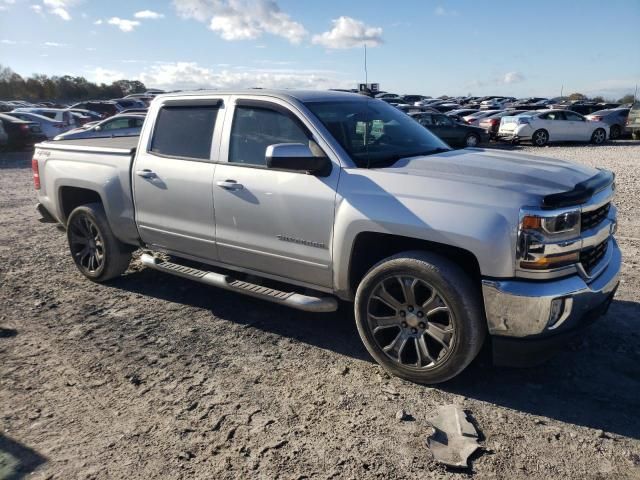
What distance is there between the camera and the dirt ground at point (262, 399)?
2.79 metres

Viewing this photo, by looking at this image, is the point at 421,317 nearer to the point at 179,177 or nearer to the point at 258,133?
the point at 258,133

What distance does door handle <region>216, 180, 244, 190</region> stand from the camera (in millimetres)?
4122

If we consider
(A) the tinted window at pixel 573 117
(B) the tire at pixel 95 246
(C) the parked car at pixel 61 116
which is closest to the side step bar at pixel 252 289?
(B) the tire at pixel 95 246

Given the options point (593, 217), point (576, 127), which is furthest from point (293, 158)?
point (576, 127)

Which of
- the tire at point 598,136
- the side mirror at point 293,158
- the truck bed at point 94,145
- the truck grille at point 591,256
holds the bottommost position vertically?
the tire at point 598,136

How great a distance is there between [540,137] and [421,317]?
68.6 ft

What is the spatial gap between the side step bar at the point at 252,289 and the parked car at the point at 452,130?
17916 mm

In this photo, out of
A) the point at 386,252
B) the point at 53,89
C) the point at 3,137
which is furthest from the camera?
the point at 53,89

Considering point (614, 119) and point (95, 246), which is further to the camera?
point (614, 119)

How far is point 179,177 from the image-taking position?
4531mm

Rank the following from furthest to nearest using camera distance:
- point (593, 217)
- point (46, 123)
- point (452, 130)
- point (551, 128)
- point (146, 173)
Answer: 1. point (551, 128)
2. point (452, 130)
3. point (46, 123)
4. point (146, 173)
5. point (593, 217)

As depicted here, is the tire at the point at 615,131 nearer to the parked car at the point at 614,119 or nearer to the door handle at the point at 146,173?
the parked car at the point at 614,119

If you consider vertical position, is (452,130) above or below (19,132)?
below

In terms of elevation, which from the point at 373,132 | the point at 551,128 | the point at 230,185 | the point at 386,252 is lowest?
the point at 551,128
